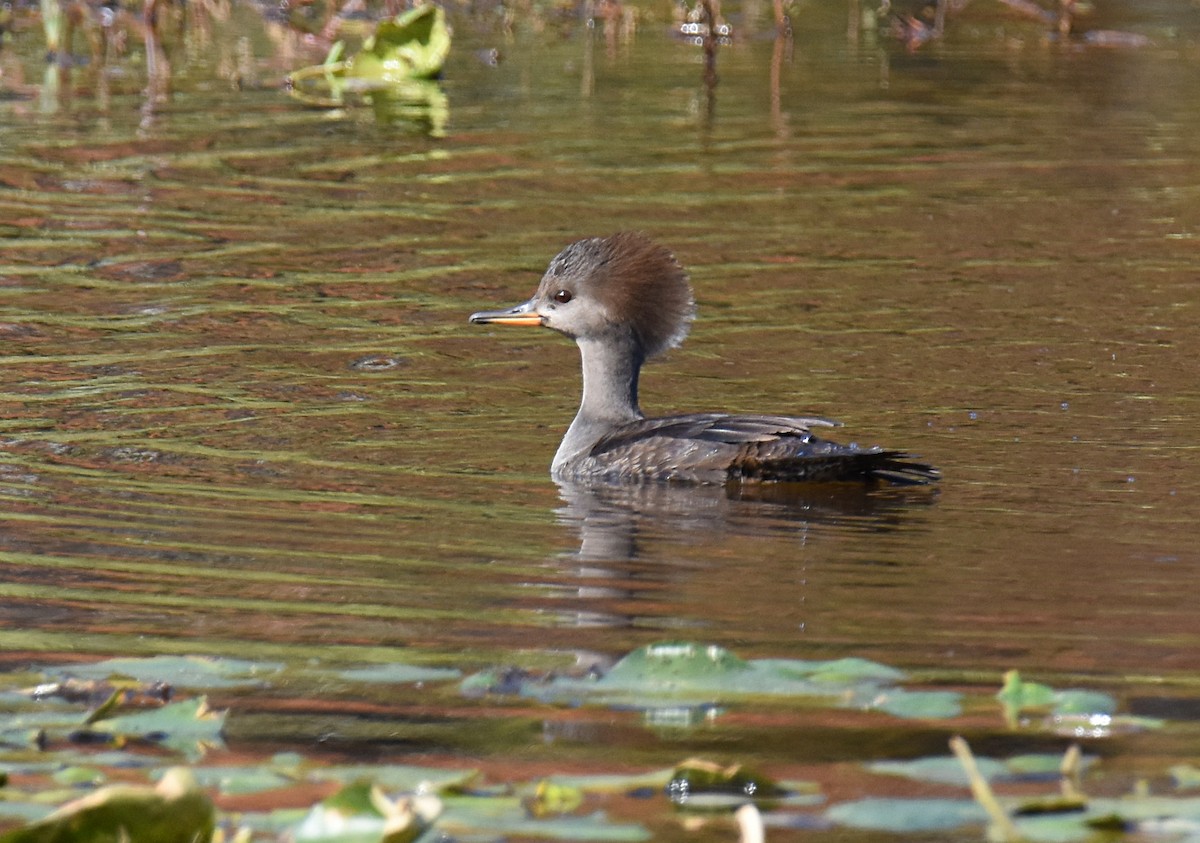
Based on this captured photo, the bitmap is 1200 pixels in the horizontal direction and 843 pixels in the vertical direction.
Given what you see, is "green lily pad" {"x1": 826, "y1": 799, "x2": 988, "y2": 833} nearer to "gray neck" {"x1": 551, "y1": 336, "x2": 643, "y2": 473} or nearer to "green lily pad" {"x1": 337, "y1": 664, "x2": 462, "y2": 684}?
"green lily pad" {"x1": 337, "y1": 664, "x2": 462, "y2": 684}

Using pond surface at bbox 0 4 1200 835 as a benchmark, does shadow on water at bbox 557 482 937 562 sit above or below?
below

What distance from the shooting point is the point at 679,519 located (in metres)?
7.16

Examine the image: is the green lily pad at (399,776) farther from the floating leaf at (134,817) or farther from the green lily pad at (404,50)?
the green lily pad at (404,50)

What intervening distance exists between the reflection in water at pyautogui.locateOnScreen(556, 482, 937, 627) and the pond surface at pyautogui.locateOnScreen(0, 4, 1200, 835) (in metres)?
0.03

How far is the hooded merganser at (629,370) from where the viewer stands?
25.0ft

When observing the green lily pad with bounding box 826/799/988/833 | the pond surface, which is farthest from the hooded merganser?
the green lily pad with bounding box 826/799/988/833

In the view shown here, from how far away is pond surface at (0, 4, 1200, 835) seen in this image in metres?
5.29

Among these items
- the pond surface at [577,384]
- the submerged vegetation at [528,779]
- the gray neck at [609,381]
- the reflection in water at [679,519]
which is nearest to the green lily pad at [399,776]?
the submerged vegetation at [528,779]

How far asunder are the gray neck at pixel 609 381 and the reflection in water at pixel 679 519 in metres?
0.52

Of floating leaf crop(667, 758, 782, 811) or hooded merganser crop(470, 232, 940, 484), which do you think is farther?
hooded merganser crop(470, 232, 940, 484)

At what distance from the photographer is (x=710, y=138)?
15523 millimetres

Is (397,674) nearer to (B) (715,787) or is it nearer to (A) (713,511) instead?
(B) (715,787)

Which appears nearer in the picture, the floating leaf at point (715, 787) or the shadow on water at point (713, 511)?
the floating leaf at point (715, 787)

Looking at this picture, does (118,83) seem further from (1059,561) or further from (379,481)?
(1059,561)
